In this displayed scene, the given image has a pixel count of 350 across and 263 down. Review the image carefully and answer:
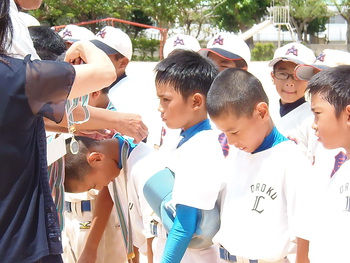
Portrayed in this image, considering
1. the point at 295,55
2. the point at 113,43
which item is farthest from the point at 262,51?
the point at 113,43

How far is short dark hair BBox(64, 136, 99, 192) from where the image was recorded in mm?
2623

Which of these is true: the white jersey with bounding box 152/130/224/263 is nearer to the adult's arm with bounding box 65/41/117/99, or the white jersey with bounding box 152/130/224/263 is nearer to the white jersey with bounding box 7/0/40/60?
the adult's arm with bounding box 65/41/117/99

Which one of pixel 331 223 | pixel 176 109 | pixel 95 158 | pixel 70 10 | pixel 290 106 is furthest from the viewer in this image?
pixel 70 10

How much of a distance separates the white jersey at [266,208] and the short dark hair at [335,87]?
21 centimetres

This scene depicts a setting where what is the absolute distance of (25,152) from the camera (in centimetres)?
160

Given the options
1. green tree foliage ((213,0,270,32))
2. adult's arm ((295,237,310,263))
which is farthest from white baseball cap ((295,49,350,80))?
green tree foliage ((213,0,270,32))

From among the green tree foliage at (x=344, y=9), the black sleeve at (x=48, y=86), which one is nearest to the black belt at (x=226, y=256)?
the black sleeve at (x=48, y=86)

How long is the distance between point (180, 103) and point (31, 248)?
1064 mm

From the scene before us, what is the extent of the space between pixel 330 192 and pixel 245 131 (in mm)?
372

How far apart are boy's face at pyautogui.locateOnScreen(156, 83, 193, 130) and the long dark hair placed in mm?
960

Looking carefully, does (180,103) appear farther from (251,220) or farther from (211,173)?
(251,220)

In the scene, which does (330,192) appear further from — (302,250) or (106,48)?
(106,48)

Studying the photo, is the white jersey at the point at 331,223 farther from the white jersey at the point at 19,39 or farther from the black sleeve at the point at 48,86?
the white jersey at the point at 19,39

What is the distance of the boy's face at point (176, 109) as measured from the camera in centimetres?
247
